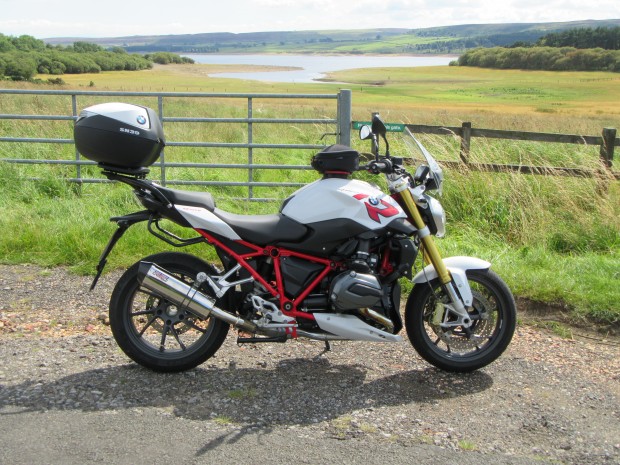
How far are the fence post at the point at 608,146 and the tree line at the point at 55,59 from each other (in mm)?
22909

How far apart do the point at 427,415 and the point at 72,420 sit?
1797mm

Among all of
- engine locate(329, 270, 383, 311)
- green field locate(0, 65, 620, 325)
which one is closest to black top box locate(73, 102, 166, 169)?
engine locate(329, 270, 383, 311)

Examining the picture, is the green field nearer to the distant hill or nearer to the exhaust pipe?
the exhaust pipe

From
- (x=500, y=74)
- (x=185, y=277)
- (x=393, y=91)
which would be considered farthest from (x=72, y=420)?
(x=500, y=74)

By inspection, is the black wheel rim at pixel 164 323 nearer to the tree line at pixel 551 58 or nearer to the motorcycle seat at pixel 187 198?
the motorcycle seat at pixel 187 198

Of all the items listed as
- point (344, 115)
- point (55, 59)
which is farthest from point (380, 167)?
point (55, 59)

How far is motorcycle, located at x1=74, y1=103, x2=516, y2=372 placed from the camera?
4.07 m

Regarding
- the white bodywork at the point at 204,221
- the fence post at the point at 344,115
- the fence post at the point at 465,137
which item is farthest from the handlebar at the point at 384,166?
the fence post at the point at 465,137

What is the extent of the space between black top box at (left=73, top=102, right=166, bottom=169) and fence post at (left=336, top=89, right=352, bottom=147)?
15.7 feet

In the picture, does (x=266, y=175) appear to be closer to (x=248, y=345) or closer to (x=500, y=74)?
(x=248, y=345)

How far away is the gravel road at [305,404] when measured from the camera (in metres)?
A: 3.33

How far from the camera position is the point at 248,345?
15.3ft

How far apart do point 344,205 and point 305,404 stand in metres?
1.11

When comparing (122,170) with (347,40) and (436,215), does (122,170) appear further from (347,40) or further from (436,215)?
(347,40)
